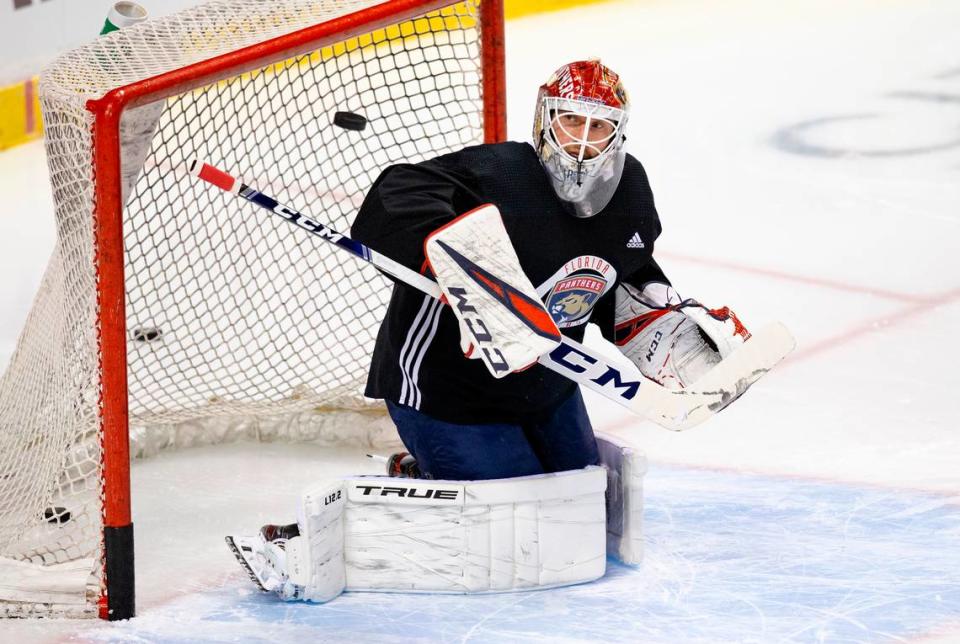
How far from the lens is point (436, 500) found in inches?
92.5

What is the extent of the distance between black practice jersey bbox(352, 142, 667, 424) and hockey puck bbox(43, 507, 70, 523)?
56cm

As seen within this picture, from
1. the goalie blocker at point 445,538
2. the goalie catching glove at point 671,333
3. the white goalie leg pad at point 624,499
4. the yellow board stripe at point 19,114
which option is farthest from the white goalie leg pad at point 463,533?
the yellow board stripe at point 19,114

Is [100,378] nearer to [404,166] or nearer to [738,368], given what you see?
[404,166]

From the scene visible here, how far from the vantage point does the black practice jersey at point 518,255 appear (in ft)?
7.47

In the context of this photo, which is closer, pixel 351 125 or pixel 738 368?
pixel 738 368

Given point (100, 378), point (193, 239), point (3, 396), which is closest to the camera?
point (100, 378)

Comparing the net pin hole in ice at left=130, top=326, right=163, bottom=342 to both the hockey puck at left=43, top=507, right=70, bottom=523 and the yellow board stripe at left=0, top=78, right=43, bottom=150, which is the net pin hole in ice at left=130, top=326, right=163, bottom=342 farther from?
the yellow board stripe at left=0, top=78, right=43, bottom=150

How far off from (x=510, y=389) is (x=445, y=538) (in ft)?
0.85

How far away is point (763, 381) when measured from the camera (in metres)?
3.35

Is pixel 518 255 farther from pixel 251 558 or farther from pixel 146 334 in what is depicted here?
pixel 146 334

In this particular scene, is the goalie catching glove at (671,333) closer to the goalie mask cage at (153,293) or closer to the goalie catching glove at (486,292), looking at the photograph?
the goalie catching glove at (486,292)

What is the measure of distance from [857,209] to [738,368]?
6.45 ft

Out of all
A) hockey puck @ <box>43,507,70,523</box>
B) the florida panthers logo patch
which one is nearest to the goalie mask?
the florida panthers logo patch

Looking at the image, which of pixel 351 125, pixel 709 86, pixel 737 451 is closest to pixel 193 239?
pixel 351 125
